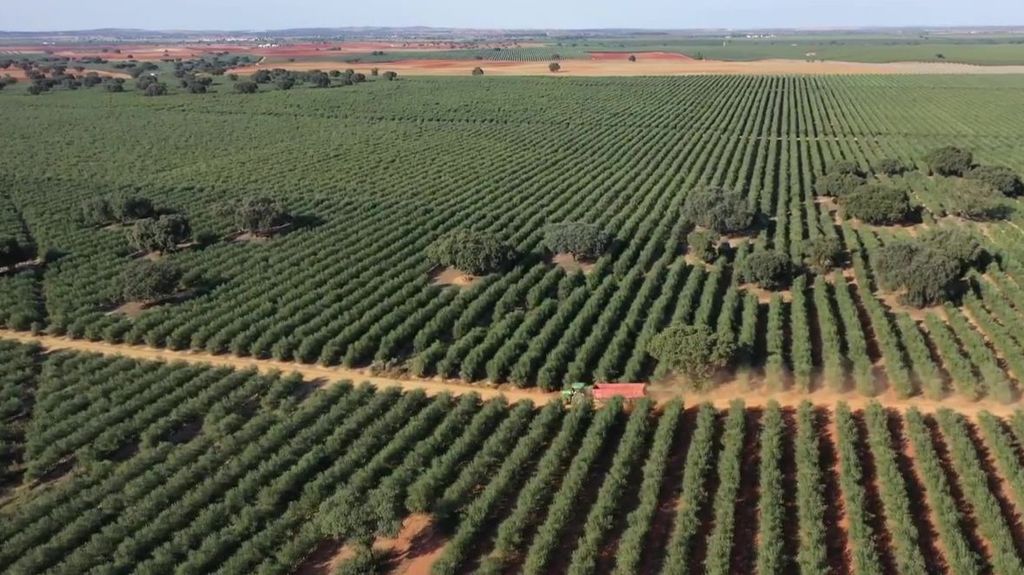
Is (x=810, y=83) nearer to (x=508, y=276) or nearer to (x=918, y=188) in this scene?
(x=918, y=188)

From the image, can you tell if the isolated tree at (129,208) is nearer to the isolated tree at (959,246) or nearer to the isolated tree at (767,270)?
the isolated tree at (767,270)

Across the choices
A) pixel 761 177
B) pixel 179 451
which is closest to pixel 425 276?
pixel 179 451

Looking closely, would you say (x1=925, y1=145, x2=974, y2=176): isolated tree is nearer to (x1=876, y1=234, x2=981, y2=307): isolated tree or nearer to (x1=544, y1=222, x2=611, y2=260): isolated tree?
(x1=876, y1=234, x2=981, y2=307): isolated tree

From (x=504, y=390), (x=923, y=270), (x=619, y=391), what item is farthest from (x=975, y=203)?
(x=504, y=390)

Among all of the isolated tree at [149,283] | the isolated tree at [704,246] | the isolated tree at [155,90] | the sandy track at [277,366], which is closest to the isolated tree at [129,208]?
the isolated tree at [149,283]

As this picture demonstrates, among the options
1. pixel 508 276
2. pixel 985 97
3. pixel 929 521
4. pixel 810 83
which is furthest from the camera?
pixel 810 83

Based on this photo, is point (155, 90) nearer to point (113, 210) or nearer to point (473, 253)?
point (113, 210)
